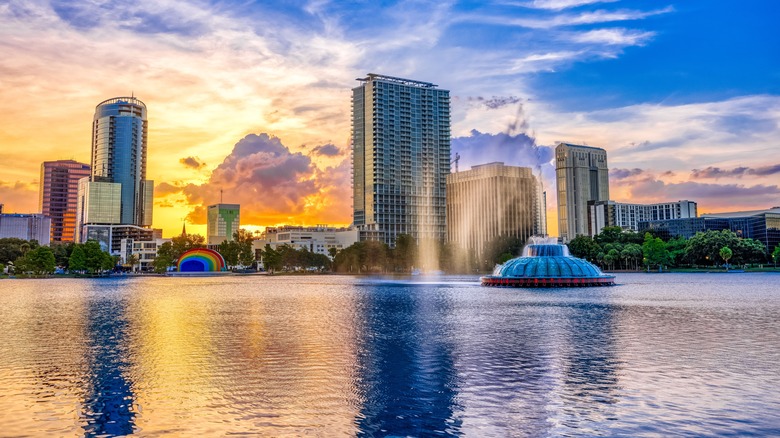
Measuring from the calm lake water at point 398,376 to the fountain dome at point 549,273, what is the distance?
59.9 m

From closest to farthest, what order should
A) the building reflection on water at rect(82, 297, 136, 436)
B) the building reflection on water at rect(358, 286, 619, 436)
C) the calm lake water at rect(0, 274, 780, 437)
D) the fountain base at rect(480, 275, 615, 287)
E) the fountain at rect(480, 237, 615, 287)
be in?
the calm lake water at rect(0, 274, 780, 437) < the building reflection on water at rect(358, 286, 619, 436) < the building reflection on water at rect(82, 297, 136, 436) < the fountain base at rect(480, 275, 615, 287) < the fountain at rect(480, 237, 615, 287)

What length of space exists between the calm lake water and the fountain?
196 ft

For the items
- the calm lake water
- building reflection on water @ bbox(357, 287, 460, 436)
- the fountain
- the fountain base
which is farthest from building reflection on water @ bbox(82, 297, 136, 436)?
the fountain

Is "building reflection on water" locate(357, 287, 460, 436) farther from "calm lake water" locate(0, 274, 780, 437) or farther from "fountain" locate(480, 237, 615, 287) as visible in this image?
"fountain" locate(480, 237, 615, 287)

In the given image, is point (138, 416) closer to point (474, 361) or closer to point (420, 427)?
point (420, 427)

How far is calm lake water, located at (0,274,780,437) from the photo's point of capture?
2361 centimetres

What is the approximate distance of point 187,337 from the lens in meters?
49.1

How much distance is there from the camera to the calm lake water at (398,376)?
23.6m

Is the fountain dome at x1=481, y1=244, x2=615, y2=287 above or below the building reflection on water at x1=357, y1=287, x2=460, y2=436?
above

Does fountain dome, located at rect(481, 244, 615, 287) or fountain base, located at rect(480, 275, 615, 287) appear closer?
fountain base, located at rect(480, 275, 615, 287)

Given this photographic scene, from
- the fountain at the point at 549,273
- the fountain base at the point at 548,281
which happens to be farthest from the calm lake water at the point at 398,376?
the fountain at the point at 549,273

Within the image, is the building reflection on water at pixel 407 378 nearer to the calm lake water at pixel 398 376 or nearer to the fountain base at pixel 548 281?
the calm lake water at pixel 398 376

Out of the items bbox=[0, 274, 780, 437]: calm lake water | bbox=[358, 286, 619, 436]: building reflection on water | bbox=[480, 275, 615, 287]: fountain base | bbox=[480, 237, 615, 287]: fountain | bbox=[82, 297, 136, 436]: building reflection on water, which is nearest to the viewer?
bbox=[0, 274, 780, 437]: calm lake water

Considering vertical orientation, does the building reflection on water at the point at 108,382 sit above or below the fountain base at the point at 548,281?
below
